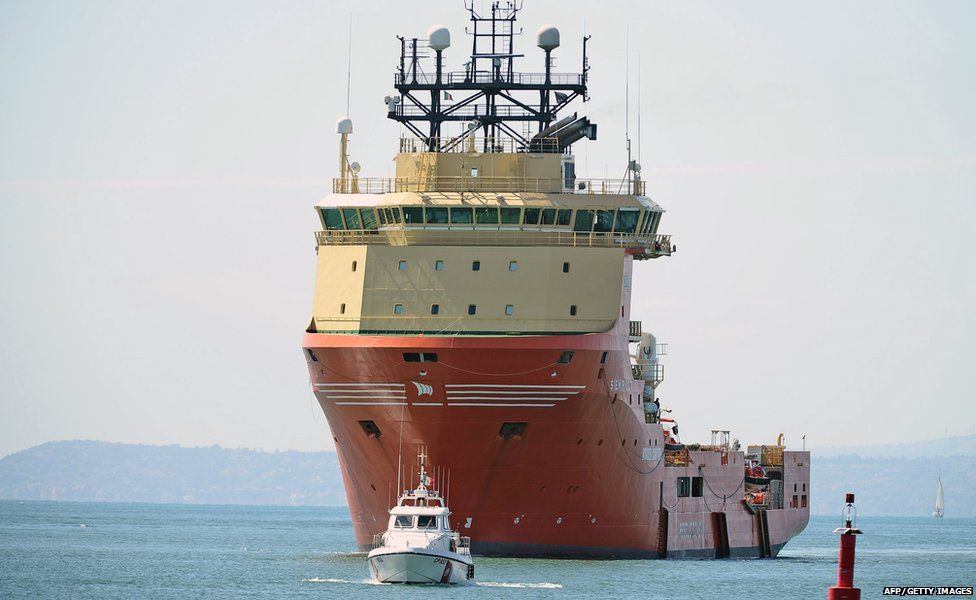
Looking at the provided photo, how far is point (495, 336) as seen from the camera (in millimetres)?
53750

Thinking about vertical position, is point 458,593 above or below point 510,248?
below

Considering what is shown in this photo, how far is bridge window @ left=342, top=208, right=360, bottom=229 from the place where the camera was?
58.1 metres

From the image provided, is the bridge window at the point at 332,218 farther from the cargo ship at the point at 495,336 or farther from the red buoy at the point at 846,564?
the red buoy at the point at 846,564

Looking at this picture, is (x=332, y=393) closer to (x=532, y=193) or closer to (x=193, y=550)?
(x=532, y=193)

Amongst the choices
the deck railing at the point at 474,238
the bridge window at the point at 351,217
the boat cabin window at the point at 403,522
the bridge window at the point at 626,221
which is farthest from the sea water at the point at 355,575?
the bridge window at the point at 351,217

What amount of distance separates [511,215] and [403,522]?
1115cm

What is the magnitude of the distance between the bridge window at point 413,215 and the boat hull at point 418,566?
11325 mm

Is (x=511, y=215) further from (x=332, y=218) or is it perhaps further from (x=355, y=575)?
(x=355, y=575)

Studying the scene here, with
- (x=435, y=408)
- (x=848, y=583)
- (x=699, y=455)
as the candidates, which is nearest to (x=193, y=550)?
(x=699, y=455)

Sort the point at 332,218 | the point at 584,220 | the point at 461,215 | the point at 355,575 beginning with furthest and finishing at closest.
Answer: the point at 332,218
the point at 584,220
the point at 461,215
the point at 355,575

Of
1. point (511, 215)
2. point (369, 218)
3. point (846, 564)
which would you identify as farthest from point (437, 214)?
point (846, 564)

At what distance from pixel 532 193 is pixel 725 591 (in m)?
13.2

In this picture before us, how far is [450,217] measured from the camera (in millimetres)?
56500

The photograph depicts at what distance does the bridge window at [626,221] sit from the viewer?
192 ft
